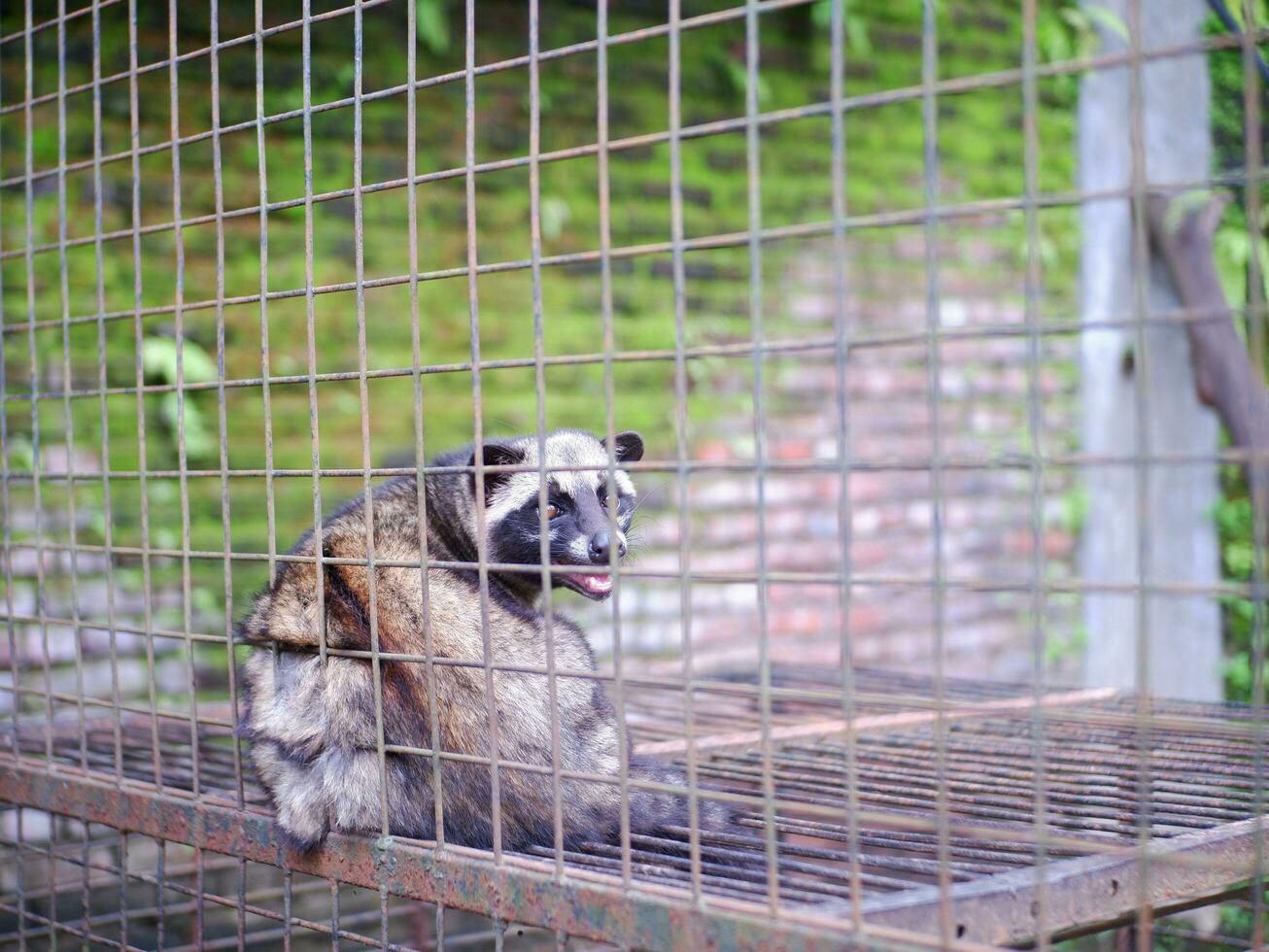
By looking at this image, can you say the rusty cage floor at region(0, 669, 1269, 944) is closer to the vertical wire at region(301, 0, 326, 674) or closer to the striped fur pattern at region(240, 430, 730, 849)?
the striped fur pattern at region(240, 430, 730, 849)

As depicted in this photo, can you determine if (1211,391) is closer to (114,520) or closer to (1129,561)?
(1129,561)

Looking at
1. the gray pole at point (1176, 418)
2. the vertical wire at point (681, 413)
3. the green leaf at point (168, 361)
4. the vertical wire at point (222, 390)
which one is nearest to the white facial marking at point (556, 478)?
the vertical wire at point (222, 390)

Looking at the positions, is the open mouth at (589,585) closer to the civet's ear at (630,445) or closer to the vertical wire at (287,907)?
the civet's ear at (630,445)

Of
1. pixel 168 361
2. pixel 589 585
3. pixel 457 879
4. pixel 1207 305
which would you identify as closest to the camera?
pixel 457 879

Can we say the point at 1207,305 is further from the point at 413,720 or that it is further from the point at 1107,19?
the point at 413,720

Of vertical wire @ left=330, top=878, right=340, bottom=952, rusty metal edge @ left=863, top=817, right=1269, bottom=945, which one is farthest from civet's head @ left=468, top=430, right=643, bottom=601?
rusty metal edge @ left=863, top=817, right=1269, bottom=945

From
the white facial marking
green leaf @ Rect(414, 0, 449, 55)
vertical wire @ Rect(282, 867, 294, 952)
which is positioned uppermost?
green leaf @ Rect(414, 0, 449, 55)

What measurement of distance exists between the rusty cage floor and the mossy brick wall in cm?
65

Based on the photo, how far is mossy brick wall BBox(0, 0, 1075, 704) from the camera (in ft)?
14.7

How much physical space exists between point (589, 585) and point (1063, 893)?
152 centimetres

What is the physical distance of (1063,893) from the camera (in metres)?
2.06

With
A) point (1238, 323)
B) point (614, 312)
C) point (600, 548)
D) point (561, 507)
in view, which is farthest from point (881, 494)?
point (600, 548)

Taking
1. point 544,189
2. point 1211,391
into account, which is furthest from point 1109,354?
point 544,189

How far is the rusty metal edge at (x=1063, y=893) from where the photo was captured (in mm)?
1938
